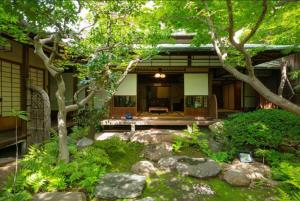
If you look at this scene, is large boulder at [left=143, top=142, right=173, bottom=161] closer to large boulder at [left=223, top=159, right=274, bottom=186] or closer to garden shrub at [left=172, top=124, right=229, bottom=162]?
garden shrub at [left=172, top=124, right=229, bottom=162]

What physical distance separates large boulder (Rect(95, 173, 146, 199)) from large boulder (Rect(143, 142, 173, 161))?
1.44m

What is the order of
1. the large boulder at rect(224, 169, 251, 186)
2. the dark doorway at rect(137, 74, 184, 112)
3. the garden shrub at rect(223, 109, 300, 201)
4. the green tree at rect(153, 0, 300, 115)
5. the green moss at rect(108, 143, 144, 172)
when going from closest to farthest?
the green tree at rect(153, 0, 300, 115) → the large boulder at rect(224, 169, 251, 186) → the green moss at rect(108, 143, 144, 172) → the garden shrub at rect(223, 109, 300, 201) → the dark doorway at rect(137, 74, 184, 112)

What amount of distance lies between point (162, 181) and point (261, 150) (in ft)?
10.2

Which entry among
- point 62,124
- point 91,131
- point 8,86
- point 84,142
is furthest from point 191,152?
point 8,86

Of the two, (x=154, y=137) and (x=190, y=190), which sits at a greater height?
(x=154, y=137)

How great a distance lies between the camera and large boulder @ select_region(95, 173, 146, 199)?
16.6 feet

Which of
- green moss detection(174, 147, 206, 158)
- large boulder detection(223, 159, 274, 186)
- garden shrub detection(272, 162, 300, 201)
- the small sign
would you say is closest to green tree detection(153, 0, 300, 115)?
garden shrub detection(272, 162, 300, 201)

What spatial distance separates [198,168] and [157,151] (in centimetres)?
156

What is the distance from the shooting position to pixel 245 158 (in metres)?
7.06

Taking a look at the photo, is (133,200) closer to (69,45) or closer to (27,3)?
(27,3)

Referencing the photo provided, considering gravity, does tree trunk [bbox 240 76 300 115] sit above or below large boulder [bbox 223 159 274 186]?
above

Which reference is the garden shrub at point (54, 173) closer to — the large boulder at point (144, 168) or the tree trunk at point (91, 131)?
the large boulder at point (144, 168)

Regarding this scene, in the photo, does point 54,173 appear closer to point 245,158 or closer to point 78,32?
point 78,32

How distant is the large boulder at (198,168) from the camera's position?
6074 mm
